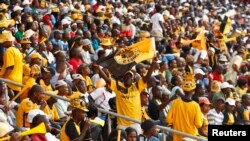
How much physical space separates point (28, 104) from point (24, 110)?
0.09m

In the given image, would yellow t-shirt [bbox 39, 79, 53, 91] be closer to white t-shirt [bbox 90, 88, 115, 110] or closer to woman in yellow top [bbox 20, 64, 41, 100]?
woman in yellow top [bbox 20, 64, 41, 100]

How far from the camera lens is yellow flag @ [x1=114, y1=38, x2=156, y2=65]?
1222 centimetres

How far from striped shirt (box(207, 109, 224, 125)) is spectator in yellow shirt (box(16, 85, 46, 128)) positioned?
3.42m

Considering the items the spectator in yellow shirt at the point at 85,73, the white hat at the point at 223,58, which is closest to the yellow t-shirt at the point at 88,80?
the spectator in yellow shirt at the point at 85,73

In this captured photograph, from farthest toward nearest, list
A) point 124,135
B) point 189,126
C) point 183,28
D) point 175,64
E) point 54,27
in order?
point 183,28
point 54,27
point 175,64
point 189,126
point 124,135

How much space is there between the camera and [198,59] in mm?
18438

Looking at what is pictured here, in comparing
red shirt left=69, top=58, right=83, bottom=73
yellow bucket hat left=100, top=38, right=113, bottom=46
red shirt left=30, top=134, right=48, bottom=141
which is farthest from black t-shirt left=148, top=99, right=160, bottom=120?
yellow bucket hat left=100, top=38, right=113, bottom=46

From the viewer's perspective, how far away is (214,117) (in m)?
13.0

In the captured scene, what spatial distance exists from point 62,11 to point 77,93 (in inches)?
348

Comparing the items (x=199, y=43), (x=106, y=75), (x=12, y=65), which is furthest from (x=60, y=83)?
(x=199, y=43)

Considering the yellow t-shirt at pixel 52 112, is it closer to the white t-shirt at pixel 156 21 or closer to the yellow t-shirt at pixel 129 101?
the yellow t-shirt at pixel 129 101

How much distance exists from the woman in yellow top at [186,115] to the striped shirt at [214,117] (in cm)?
151

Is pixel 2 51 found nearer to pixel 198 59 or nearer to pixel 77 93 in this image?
pixel 77 93

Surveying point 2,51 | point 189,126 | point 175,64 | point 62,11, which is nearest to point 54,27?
point 62,11
